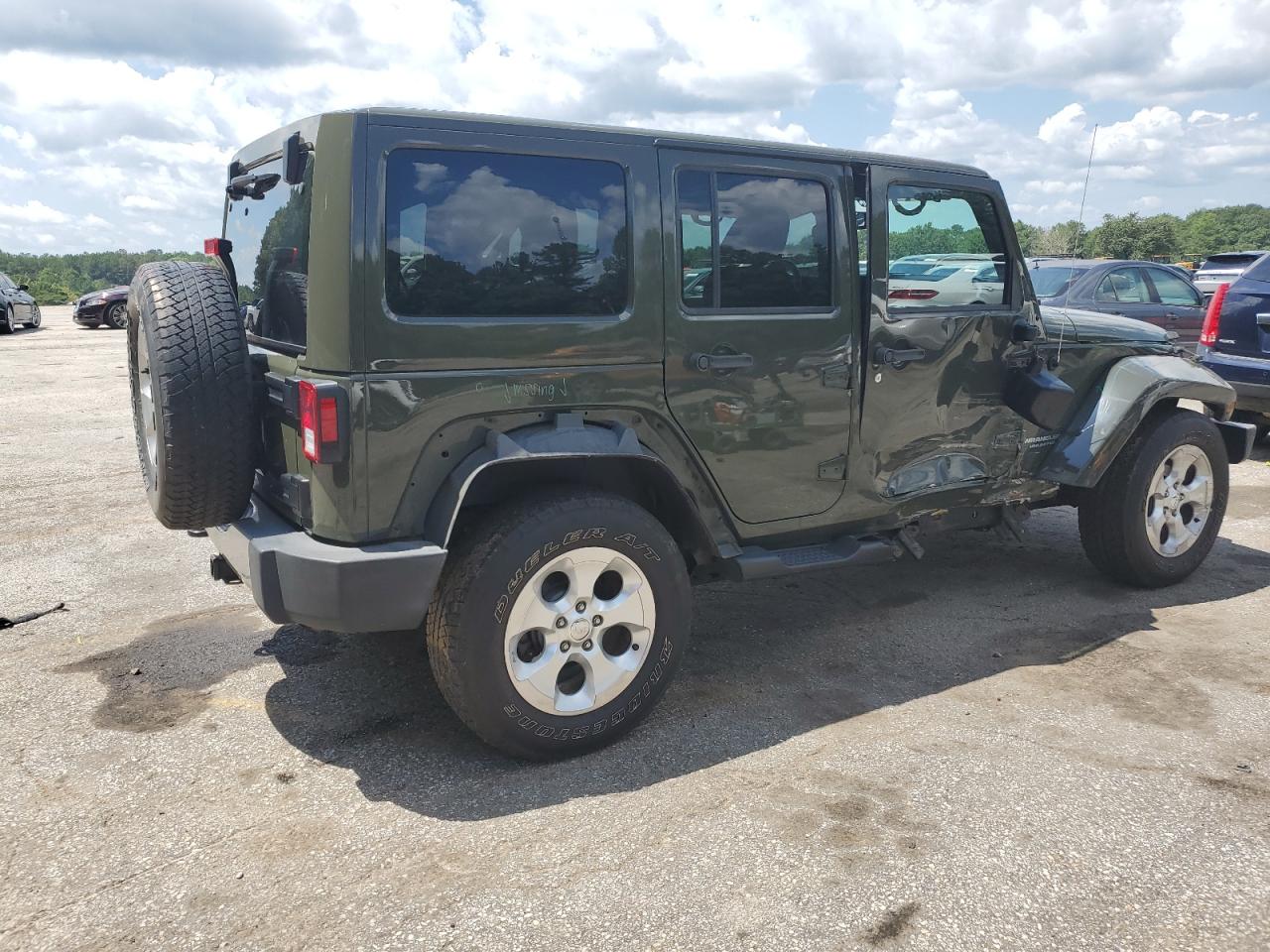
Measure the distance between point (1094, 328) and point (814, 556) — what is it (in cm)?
202

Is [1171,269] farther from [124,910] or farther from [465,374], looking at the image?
[124,910]

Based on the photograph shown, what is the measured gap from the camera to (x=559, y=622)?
3.27m

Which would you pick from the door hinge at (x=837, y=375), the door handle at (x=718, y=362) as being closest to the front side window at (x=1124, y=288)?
the door hinge at (x=837, y=375)

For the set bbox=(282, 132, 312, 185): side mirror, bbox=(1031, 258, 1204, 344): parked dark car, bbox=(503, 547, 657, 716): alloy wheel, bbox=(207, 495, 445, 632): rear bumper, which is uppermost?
bbox=(282, 132, 312, 185): side mirror

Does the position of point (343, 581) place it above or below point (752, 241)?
below

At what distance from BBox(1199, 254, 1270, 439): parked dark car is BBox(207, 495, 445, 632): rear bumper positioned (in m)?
7.13

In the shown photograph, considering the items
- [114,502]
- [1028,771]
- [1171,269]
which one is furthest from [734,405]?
[1171,269]

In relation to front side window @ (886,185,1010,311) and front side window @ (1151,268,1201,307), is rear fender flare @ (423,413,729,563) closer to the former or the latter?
front side window @ (886,185,1010,311)

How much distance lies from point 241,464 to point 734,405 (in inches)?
67.5

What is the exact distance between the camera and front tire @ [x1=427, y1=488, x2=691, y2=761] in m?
3.13

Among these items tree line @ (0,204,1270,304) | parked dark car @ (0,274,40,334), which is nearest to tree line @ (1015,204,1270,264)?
tree line @ (0,204,1270,304)

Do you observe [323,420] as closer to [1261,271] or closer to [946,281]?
[946,281]

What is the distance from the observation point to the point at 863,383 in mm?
3994

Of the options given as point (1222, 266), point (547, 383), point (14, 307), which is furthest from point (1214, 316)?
point (14, 307)
